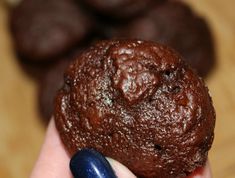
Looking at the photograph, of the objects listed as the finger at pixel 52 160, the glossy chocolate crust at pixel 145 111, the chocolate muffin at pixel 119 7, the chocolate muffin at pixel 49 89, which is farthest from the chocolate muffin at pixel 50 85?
the glossy chocolate crust at pixel 145 111

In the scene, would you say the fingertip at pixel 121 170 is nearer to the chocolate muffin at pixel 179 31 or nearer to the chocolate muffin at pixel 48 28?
the chocolate muffin at pixel 179 31

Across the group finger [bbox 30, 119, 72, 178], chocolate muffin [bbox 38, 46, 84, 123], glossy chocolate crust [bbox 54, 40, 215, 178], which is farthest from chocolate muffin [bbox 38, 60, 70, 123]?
glossy chocolate crust [bbox 54, 40, 215, 178]

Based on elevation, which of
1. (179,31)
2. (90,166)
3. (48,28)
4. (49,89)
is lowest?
(49,89)

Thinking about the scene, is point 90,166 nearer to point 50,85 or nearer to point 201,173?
point 201,173

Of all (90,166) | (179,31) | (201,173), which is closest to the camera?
(90,166)

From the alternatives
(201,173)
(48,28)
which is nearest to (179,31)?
(48,28)

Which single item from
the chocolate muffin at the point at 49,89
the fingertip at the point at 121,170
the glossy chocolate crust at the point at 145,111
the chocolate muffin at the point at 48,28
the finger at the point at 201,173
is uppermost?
the glossy chocolate crust at the point at 145,111

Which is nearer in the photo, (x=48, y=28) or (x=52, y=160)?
(x=52, y=160)

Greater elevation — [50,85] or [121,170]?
[121,170]
